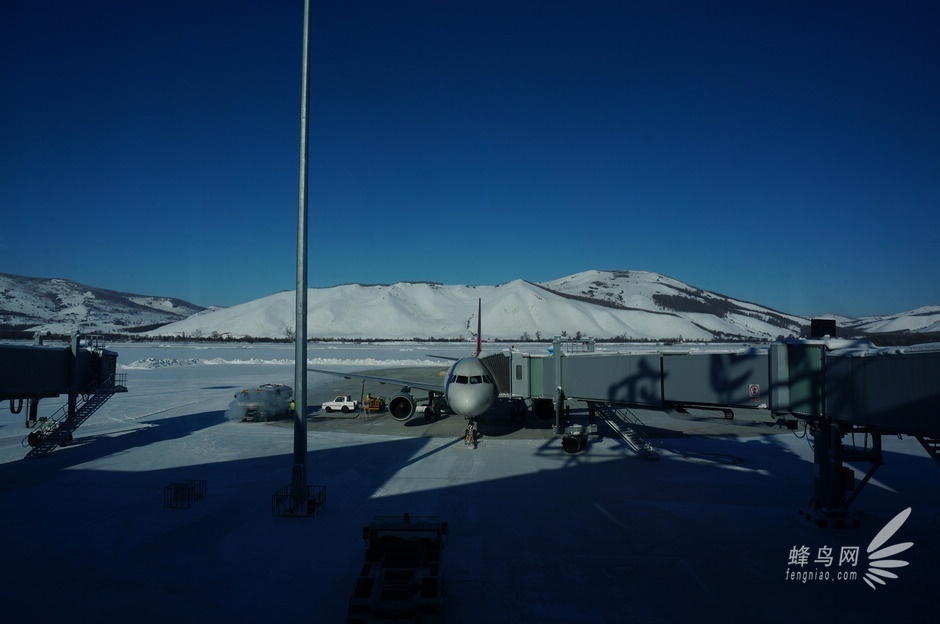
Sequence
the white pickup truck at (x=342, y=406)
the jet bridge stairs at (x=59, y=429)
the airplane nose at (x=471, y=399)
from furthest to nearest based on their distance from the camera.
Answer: the white pickup truck at (x=342, y=406)
the airplane nose at (x=471, y=399)
the jet bridge stairs at (x=59, y=429)

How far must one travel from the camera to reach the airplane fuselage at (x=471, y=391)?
2419cm

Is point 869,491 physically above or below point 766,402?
below

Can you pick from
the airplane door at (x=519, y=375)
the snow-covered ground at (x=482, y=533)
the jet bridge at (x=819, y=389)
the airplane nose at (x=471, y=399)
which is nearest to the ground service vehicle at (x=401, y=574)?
the snow-covered ground at (x=482, y=533)

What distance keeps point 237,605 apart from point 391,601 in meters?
3.26

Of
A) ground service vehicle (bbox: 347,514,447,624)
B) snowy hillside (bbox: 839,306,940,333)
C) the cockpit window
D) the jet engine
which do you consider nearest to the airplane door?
the cockpit window

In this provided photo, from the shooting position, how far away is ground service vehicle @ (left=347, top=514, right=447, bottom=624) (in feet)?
29.2

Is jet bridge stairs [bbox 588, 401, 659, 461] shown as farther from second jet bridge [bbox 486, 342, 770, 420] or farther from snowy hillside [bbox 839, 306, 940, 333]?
snowy hillside [bbox 839, 306, 940, 333]

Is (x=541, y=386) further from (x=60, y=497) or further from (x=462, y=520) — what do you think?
(x=60, y=497)

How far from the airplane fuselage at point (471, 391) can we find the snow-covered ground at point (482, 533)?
1.84 metres

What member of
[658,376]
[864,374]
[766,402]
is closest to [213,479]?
[658,376]

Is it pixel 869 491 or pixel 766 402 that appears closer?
pixel 766 402

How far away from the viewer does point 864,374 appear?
12039 mm

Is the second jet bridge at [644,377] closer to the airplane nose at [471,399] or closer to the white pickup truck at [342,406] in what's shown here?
the airplane nose at [471,399]

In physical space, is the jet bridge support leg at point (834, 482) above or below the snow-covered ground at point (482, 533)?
above
